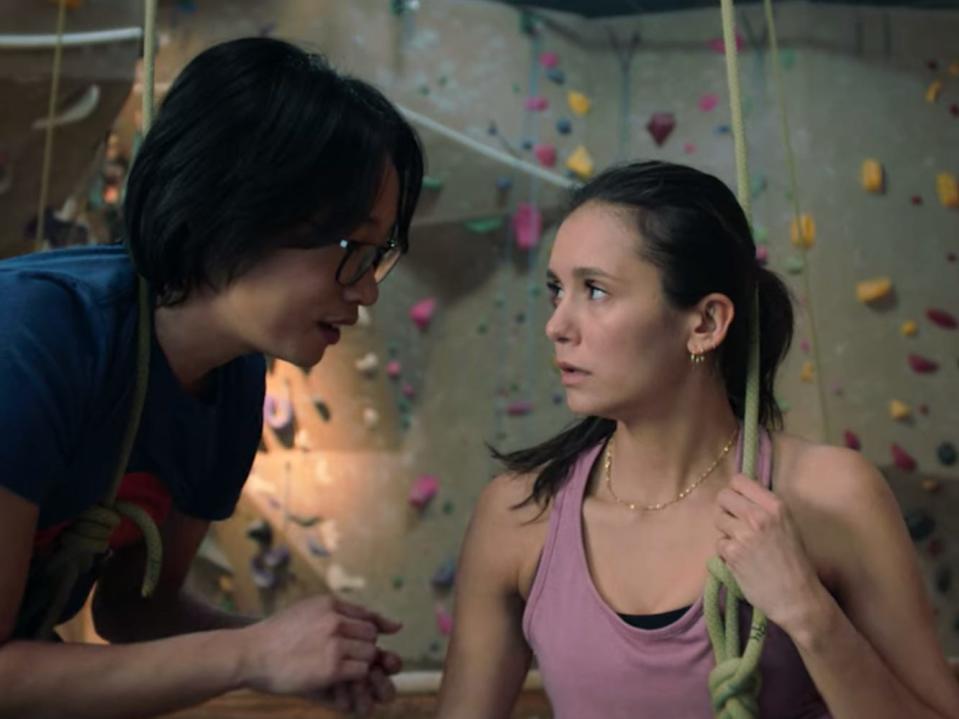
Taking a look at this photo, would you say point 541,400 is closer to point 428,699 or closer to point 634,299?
point 428,699

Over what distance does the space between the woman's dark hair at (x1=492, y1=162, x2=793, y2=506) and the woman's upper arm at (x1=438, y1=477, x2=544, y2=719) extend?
5 cm

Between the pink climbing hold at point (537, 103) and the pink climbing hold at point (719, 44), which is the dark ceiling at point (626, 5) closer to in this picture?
the pink climbing hold at point (719, 44)

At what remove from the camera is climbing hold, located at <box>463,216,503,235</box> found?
292 cm

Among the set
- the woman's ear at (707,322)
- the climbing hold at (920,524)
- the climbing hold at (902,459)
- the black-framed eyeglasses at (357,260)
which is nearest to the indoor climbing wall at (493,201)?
the climbing hold at (902,459)

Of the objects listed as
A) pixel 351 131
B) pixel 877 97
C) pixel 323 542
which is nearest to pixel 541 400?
pixel 323 542

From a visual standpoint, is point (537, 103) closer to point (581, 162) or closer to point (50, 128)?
point (581, 162)

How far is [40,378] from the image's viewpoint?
0.97m

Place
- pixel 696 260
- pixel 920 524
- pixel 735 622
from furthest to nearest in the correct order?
pixel 920 524, pixel 696 260, pixel 735 622

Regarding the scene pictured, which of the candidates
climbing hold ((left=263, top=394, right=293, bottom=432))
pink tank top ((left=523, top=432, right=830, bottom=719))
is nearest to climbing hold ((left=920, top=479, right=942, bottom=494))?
climbing hold ((left=263, top=394, right=293, bottom=432))

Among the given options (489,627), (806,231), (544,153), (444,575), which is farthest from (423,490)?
(489,627)

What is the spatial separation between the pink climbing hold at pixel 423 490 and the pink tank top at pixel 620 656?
1.68 m

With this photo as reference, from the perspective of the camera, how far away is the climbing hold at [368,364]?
293 cm

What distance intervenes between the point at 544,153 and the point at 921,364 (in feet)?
3.31

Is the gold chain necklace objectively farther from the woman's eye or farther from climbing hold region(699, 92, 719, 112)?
climbing hold region(699, 92, 719, 112)
